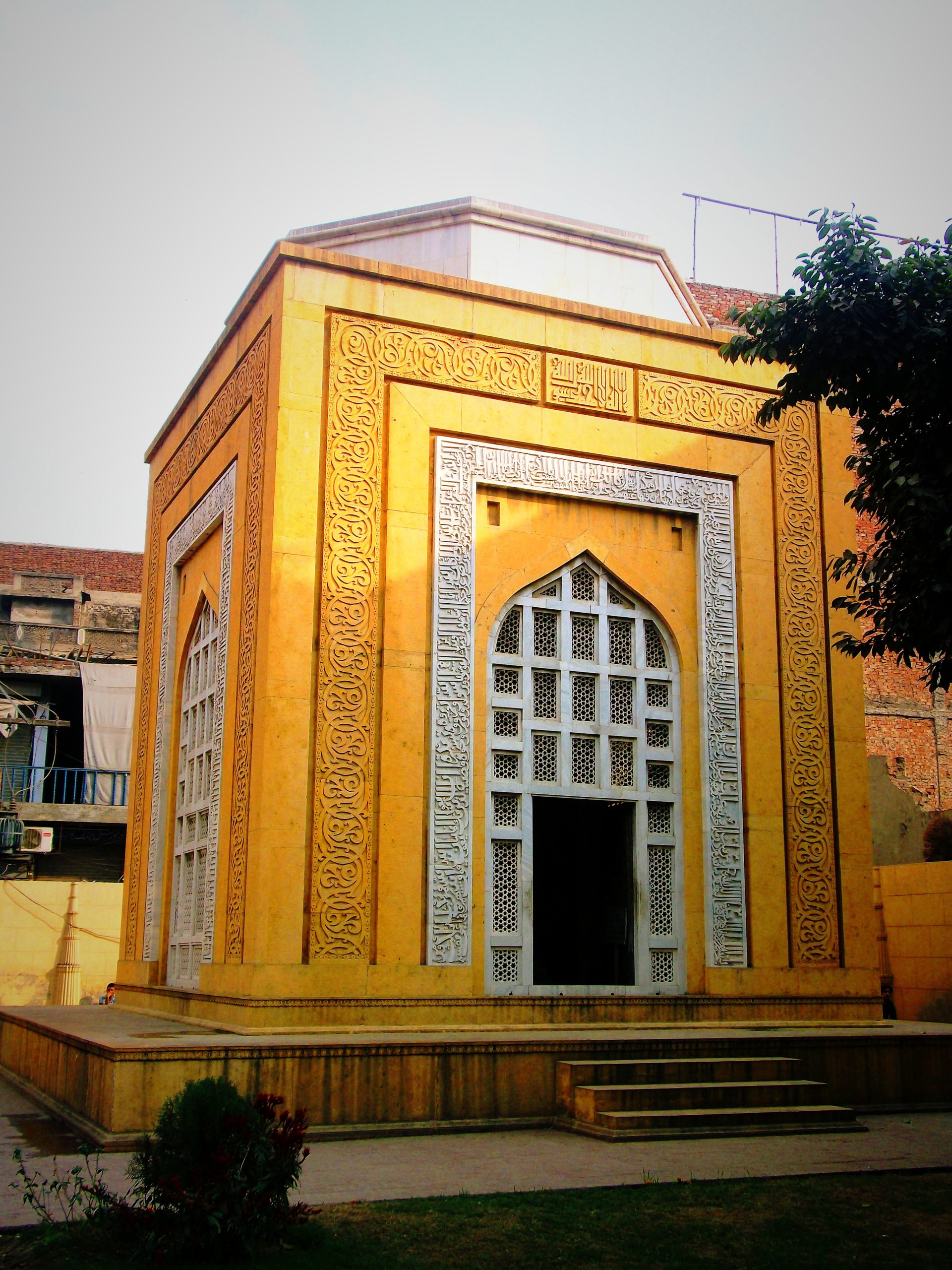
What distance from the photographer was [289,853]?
9.04 meters

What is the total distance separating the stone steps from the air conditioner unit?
18863 mm

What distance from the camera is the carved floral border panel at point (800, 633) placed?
1077 centimetres

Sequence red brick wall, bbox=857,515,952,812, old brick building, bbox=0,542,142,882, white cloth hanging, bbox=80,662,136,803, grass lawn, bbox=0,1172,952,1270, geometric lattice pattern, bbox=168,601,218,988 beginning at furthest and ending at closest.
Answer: white cloth hanging, bbox=80,662,136,803 < old brick building, bbox=0,542,142,882 < red brick wall, bbox=857,515,952,812 < geometric lattice pattern, bbox=168,601,218,988 < grass lawn, bbox=0,1172,952,1270

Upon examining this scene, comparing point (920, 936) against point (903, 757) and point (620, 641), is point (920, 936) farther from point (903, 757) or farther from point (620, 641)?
point (620, 641)

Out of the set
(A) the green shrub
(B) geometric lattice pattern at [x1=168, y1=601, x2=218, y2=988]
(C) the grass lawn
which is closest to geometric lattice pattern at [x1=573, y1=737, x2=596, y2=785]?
(B) geometric lattice pattern at [x1=168, y1=601, x2=218, y2=988]

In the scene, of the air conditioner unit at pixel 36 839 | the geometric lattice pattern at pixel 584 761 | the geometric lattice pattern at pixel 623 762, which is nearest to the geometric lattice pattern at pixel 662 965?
the geometric lattice pattern at pixel 623 762

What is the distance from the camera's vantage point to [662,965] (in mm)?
10250

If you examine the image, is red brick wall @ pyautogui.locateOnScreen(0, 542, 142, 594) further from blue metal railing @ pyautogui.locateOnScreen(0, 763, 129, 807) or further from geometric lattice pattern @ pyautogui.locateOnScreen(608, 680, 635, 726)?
geometric lattice pattern @ pyautogui.locateOnScreen(608, 680, 635, 726)

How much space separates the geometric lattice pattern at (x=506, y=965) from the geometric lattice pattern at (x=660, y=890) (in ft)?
4.05

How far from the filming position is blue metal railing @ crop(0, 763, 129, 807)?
1047 inches

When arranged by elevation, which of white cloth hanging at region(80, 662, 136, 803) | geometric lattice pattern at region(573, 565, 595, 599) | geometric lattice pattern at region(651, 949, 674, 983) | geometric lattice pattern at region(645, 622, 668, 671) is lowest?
geometric lattice pattern at region(651, 949, 674, 983)

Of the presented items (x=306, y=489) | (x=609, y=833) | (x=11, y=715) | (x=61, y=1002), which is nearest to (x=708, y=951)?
(x=609, y=833)

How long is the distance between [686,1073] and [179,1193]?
434cm

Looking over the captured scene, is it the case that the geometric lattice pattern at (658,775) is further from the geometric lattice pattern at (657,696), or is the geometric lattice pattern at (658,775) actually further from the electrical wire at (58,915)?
the electrical wire at (58,915)
